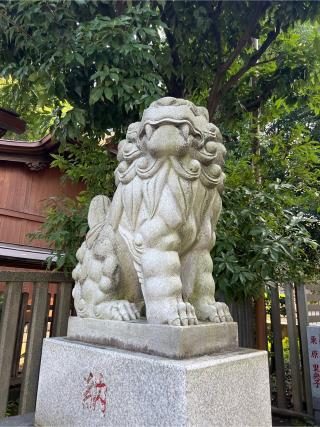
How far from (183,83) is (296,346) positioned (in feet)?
10.7

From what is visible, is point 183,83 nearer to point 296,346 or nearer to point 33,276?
point 33,276

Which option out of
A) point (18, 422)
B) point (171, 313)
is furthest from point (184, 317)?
point (18, 422)

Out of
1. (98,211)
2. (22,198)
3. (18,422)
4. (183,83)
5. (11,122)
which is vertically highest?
(183,83)

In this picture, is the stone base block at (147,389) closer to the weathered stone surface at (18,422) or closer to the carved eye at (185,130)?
the weathered stone surface at (18,422)

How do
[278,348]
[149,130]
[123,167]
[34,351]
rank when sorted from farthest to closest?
1. [278,348]
2. [34,351]
3. [123,167]
4. [149,130]

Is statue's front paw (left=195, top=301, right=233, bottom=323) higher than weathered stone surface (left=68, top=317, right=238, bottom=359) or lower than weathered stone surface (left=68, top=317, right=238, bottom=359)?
higher

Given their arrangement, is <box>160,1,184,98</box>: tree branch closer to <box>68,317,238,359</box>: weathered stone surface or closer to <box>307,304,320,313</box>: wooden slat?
<box>68,317,238,359</box>: weathered stone surface

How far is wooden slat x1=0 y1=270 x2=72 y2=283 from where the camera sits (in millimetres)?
2559

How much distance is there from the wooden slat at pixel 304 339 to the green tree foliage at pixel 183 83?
364 millimetres

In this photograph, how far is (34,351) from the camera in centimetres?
264

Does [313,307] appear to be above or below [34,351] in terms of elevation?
above

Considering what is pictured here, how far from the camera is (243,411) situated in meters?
1.60

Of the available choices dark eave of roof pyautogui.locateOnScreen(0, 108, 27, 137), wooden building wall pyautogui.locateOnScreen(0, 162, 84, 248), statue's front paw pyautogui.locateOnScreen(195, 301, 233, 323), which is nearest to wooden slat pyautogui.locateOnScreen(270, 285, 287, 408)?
statue's front paw pyautogui.locateOnScreen(195, 301, 233, 323)

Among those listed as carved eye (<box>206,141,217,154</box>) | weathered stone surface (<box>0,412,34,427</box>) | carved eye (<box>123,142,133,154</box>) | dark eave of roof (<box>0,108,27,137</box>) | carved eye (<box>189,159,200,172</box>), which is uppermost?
dark eave of roof (<box>0,108,27,137</box>)
